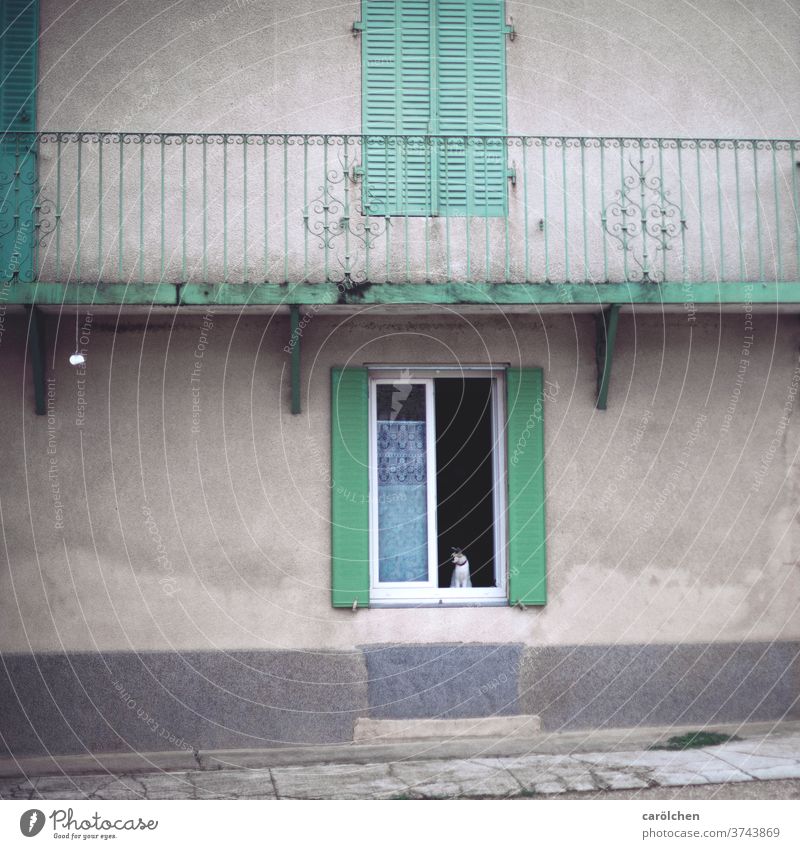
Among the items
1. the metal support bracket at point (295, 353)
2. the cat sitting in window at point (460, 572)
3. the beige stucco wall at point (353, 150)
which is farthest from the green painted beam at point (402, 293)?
the cat sitting in window at point (460, 572)

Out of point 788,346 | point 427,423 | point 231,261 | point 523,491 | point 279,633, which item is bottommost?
point 279,633

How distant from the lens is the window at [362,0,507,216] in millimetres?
8586

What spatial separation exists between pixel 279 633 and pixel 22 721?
75.4 inches

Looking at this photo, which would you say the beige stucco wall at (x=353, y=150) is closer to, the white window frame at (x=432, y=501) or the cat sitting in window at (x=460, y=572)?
the white window frame at (x=432, y=501)

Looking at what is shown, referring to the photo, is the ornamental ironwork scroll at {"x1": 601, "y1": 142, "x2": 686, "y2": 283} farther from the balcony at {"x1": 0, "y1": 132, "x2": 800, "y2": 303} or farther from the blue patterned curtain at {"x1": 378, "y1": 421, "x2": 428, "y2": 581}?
the blue patterned curtain at {"x1": 378, "y1": 421, "x2": 428, "y2": 581}

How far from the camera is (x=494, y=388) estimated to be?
8664mm

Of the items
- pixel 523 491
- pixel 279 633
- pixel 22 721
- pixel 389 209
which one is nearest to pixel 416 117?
pixel 389 209

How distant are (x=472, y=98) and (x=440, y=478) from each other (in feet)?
9.78

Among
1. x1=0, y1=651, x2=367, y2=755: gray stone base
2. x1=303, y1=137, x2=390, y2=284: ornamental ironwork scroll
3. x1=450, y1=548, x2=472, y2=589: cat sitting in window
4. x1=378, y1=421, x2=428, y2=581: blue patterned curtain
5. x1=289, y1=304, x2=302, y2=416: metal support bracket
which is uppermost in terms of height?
x1=303, y1=137, x2=390, y2=284: ornamental ironwork scroll

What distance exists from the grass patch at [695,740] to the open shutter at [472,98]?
4.18 m

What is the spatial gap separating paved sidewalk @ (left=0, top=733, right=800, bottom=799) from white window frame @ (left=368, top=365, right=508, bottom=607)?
1215mm

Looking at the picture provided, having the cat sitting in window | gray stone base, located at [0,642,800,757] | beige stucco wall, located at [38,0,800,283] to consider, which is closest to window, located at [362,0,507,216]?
beige stucco wall, located at [38,0,800,283]

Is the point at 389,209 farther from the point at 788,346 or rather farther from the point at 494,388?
the point at 788,346

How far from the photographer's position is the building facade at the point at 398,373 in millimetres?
8102
